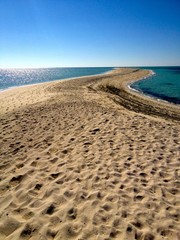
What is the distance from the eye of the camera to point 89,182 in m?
5.92

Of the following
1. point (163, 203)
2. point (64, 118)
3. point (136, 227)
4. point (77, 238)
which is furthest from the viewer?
point (64, 118)

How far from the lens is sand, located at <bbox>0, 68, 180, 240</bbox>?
4.42 m

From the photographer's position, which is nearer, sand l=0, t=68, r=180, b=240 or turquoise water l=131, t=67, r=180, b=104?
sand l=0, t=68, r=180, b=240

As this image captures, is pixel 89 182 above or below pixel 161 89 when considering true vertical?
above

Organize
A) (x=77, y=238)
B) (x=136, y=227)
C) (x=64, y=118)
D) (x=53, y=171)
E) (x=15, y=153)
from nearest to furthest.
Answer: (x=77, y=238), (x=136, y=227), (x=53, y=171), (x=15, y=153), (x=64, y=118)

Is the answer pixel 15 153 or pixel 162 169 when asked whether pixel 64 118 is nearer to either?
pixel 15 153

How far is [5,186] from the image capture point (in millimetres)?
5793

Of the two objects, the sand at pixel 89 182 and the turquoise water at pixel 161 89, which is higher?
the sand at pixel 89 182

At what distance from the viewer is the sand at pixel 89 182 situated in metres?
4.42

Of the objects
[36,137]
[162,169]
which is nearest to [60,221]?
[162,169]

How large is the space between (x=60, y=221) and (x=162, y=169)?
376cm

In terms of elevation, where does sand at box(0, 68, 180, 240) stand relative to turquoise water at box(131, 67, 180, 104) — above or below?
above

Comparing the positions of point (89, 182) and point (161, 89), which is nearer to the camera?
point (89, 182)

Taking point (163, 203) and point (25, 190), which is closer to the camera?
point (163, 203)
